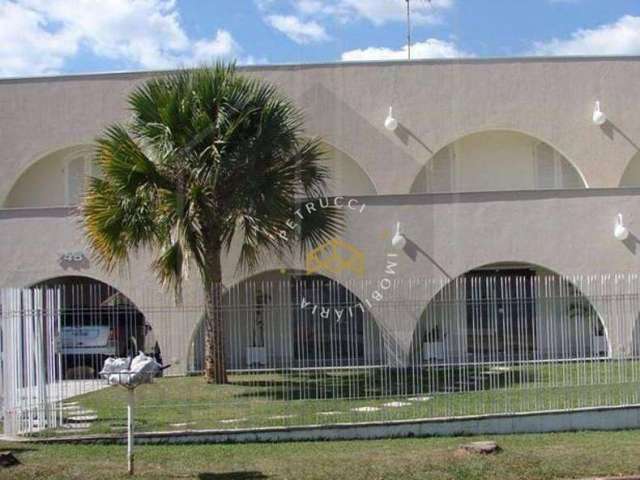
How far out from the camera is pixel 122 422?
13281mm

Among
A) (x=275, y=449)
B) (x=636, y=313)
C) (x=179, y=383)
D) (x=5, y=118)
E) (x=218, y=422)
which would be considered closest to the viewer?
(x=275, y=449)

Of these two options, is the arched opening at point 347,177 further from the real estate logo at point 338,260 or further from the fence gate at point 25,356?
the fence gate at point 25,356

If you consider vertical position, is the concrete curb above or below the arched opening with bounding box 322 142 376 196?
below

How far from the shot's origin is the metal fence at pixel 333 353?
1288cm

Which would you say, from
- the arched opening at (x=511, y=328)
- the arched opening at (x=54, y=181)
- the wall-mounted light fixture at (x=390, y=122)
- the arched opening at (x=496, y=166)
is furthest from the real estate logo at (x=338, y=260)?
the arched opening at (x=54, y=181)

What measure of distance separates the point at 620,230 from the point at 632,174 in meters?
2.91

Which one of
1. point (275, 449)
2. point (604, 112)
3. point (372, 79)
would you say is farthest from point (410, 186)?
point (275, 449)

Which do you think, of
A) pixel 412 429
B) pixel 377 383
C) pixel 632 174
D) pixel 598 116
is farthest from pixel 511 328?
pixel 632 174

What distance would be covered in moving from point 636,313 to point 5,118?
1552 cm

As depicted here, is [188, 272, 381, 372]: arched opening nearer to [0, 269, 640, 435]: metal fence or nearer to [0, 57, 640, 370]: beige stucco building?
[0, 269, 640, 435]: metal fence

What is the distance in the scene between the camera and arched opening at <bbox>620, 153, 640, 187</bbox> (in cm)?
2283

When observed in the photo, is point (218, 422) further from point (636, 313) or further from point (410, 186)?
point (410, 186)

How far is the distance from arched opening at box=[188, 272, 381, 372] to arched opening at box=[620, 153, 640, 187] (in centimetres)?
822

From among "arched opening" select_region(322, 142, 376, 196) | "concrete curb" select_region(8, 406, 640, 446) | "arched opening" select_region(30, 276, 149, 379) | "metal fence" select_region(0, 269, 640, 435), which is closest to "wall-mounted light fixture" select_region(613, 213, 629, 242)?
"metal fence" select_region(0, 269, 640, 435)
